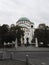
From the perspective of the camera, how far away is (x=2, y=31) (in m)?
69.3

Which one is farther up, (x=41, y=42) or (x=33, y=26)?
(x=33, y=26)

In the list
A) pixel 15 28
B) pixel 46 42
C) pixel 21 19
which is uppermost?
pixel 21 19

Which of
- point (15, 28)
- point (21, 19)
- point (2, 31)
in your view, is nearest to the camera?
point (2, 31)

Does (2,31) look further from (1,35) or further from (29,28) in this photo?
(29,28)

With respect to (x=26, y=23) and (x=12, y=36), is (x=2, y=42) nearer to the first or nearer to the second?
(x=12, y=36)

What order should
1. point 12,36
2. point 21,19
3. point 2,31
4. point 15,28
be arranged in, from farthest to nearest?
point 21,19 < point 15,28 < point 2,31 < point 12,36

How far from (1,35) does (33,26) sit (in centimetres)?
6414

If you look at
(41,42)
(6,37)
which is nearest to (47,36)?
(41,42)

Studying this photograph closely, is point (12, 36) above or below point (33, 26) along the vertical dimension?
below

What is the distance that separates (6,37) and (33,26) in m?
66.1

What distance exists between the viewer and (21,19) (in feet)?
422

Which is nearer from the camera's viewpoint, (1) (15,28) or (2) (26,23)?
(1) (15,28)

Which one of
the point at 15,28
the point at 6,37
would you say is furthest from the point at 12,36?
the point at 15,28

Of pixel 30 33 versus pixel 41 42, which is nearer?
pixel 41 42
